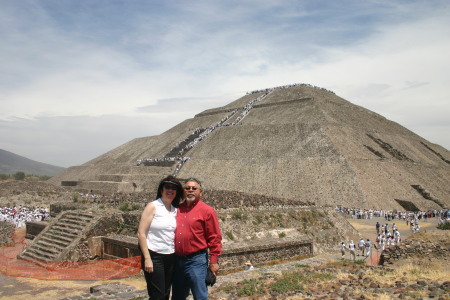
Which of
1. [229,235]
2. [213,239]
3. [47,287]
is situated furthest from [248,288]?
[229,235]

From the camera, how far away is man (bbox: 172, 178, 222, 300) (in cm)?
550

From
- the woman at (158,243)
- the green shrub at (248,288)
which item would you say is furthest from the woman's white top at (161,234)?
the green shrub at (248,288)

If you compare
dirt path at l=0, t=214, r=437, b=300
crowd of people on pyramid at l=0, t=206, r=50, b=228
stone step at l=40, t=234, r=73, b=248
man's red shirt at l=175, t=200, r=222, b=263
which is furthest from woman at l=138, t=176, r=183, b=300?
crowd of people on pyramid at l=0, t=206, r=50, b=228

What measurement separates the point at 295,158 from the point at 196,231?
1508 inches

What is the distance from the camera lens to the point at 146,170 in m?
49.6

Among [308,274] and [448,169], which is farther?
[448,169]

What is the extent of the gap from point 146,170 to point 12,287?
37363 millimetres

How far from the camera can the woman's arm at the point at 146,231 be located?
5363mm

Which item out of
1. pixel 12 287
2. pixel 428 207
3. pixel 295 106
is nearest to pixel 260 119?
pixel 295 106

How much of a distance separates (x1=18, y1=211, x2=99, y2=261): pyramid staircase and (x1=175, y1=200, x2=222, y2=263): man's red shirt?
36.8 ft

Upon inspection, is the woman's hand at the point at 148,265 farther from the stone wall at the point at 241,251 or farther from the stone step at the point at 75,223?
the stone step at the point at 75,223

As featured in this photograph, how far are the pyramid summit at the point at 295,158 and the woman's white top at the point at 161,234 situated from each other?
30.0 metres

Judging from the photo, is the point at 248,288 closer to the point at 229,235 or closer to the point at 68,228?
the point at 229,235

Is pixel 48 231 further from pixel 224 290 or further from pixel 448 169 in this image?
pixel 448 169
